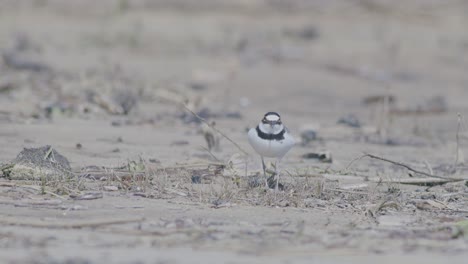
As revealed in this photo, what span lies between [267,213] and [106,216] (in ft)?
2.86

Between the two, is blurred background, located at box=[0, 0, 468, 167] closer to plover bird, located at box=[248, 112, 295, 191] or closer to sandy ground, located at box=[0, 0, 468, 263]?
sandy ground, located at box=[0, 0, 468, 263]

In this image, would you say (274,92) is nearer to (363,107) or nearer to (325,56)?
(363,107)

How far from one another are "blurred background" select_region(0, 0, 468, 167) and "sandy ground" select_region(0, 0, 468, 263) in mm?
43

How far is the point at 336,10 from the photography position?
19594 millimetres

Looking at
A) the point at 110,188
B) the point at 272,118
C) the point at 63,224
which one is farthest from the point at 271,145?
the point at 63,224

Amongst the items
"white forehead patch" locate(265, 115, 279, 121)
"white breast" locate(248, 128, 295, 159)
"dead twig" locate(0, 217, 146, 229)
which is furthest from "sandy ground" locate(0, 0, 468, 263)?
"white forehead patch" locate(265, 115, 279, 121)

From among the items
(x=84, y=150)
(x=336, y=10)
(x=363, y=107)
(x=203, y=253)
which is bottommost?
(x=203, y=253)

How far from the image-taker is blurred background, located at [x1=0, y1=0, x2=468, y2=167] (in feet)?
32.8

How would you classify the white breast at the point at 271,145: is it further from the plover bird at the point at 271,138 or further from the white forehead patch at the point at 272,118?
the white forehead patch at the point at 272,118

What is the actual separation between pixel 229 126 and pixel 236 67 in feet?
17.7

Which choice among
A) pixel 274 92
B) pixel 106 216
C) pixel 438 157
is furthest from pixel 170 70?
pixel 106 216

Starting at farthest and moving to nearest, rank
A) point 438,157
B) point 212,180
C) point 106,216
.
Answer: point 438,157 < point 212,180 < point 106,216

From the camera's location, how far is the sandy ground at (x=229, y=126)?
4.76 meters

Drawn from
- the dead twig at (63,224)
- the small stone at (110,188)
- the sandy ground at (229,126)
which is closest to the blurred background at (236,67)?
the sandy ground at (229,126)
